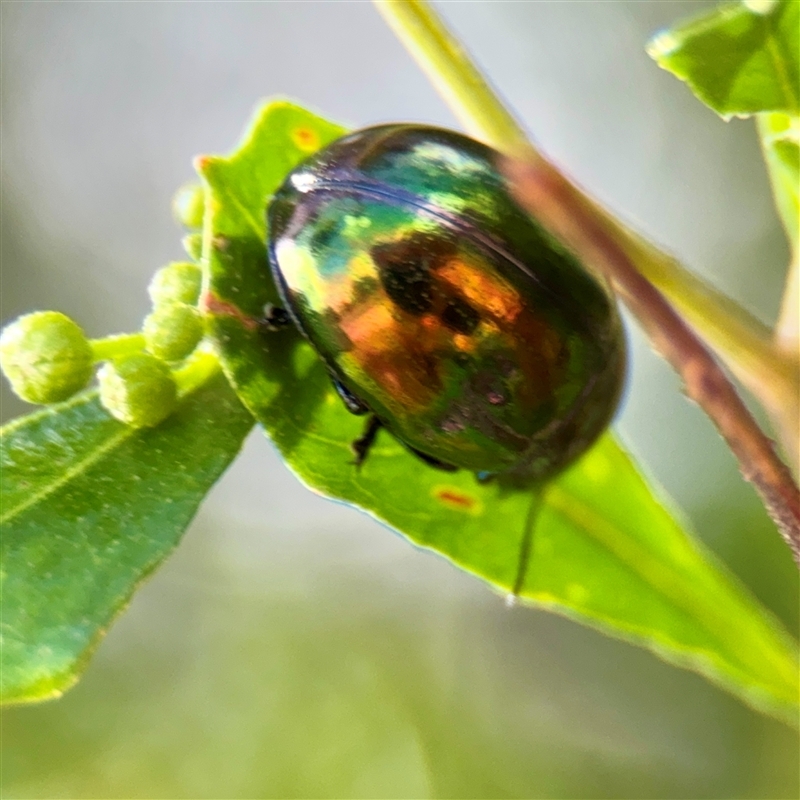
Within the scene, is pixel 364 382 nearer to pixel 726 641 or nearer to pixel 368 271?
pixel 368 271

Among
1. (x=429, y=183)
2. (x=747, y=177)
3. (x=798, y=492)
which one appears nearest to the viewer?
(x=798, y=492)

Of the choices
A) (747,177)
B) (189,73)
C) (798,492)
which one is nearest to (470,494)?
(798,492)

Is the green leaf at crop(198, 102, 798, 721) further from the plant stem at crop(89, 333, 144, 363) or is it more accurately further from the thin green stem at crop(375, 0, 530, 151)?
the thin green stem at crop(375, 0, 530, 151)

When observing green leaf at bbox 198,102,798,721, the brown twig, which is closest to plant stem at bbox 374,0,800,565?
the brown twig

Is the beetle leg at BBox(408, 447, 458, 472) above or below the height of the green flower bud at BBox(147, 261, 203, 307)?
below

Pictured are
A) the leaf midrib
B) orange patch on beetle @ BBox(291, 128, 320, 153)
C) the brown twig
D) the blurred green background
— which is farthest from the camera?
the blurred green background

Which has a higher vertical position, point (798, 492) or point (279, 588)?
point (798, 492)

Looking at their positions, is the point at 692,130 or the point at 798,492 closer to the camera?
the point at 798,492
